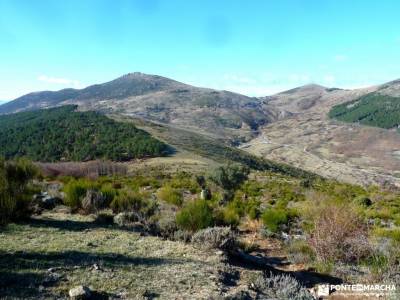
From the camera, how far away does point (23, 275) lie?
7.40m

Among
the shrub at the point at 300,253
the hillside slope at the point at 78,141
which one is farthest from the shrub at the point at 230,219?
the hillside slope at the point at 78,141

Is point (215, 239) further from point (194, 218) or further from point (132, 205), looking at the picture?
point (132, 205)

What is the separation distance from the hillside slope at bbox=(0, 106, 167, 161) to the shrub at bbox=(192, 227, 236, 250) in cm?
8266

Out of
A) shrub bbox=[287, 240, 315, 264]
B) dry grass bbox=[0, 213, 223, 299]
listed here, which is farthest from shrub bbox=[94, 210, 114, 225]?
shrub bbox=[287, 240, 315, 264]

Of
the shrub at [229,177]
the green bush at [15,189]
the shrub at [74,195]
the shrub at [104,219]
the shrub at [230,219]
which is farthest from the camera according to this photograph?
the shrub at [229,177]

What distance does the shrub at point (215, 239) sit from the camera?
10617 mm

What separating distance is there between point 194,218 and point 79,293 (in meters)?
6.36

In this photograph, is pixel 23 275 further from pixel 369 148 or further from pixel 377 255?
pixel 369 148

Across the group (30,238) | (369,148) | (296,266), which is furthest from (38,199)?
(369,148)

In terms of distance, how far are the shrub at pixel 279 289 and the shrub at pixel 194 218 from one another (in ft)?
14.4

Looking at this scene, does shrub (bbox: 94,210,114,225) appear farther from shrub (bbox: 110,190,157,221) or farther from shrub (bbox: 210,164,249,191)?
shrub (bbox: 210,164,249,191)

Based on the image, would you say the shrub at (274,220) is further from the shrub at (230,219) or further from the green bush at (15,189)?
the green bush at (15,189)

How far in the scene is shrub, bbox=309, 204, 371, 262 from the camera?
10703mm

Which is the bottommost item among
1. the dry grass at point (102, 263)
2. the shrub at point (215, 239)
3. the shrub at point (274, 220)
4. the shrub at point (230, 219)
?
the shrub at point (274, 220)
